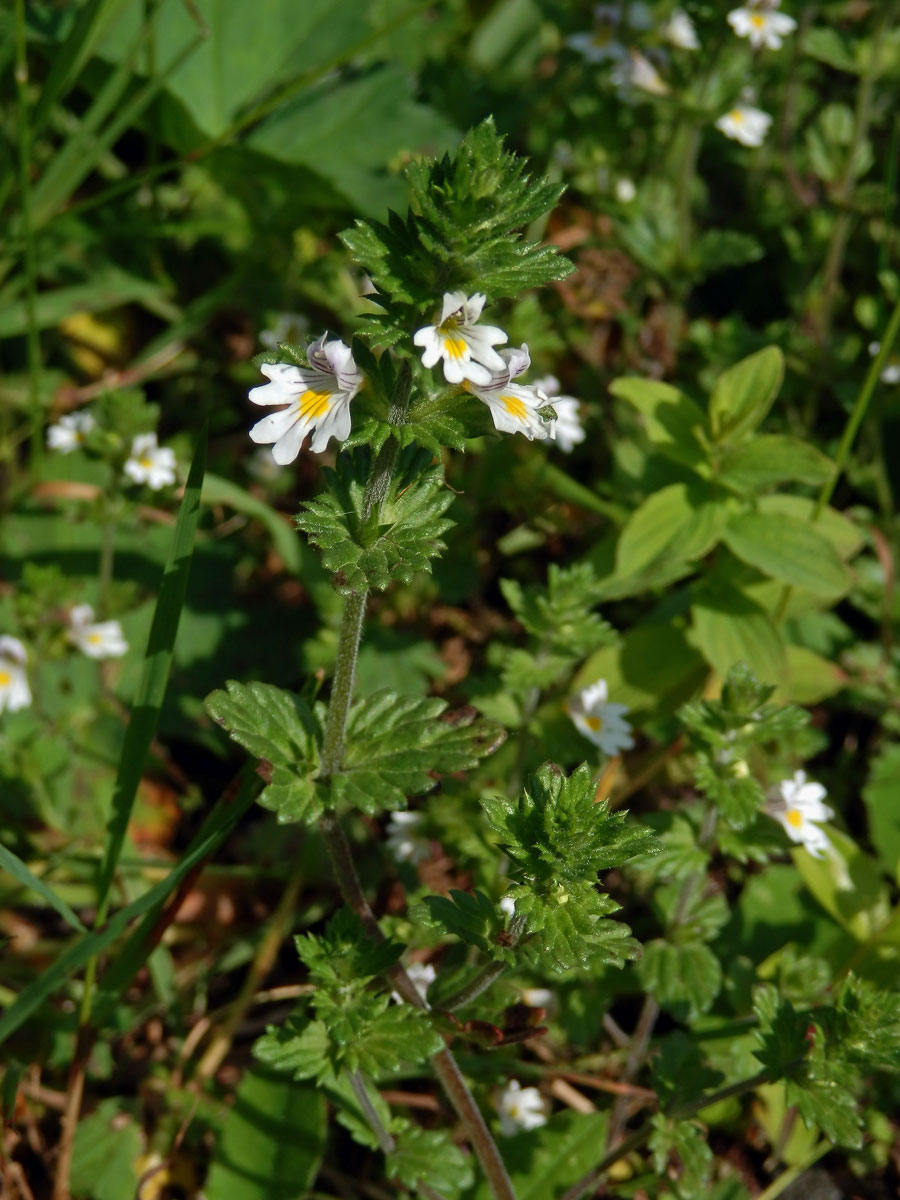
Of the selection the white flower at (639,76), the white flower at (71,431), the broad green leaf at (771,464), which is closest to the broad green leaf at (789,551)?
the broad green leaf at (771,464)

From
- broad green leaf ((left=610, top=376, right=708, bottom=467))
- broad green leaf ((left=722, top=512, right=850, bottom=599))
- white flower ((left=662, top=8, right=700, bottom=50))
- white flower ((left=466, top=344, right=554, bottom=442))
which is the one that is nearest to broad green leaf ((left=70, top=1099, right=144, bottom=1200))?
white flower ((left=466, top=344, right=554, bottom=442))

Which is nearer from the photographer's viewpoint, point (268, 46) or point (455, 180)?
point (455, 180)

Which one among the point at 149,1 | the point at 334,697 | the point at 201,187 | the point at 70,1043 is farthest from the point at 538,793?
the point at 201,187

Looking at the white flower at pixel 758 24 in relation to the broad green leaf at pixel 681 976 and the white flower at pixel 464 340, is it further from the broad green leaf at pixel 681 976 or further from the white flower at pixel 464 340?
the broad green leaf at pixel 681 976

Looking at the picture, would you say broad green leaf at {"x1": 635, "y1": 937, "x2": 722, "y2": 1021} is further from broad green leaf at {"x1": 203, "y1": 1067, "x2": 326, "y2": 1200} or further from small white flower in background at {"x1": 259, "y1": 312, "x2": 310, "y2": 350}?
small white flower in background at {"x1": 259, "y1": 312, "x2": 310, "y2": 350}

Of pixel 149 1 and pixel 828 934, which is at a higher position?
pixel 149 1

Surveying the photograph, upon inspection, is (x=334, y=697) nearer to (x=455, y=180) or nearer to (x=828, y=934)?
(x=455, y=180)
